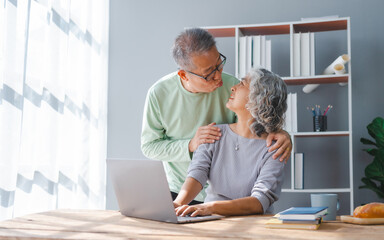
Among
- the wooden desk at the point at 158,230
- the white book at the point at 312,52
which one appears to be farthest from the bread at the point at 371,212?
the white book at the point at 312,52

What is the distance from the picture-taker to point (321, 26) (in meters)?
3.30

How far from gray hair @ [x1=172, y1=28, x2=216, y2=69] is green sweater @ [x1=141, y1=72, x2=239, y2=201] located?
0.20 meters

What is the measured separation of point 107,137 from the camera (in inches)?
151

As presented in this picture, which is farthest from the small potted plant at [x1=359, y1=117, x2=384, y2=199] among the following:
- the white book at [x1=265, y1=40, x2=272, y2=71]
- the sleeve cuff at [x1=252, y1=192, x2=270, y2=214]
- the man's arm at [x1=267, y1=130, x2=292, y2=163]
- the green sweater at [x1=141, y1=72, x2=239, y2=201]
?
the sleeve cuff at [x1=252, y1=192, x2=270, y2=214]

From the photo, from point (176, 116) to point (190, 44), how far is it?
1.27 feet

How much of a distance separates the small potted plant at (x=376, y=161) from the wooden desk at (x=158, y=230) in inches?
77.5

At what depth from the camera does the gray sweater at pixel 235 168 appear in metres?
1.77

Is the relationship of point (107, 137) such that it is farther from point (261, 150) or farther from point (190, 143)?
point (261, 150)

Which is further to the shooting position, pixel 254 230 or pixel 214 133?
pixel 214 133

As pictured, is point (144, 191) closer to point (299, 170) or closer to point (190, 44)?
point (190, 44)

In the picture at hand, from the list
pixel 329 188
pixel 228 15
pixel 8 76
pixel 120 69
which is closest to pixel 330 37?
pixel 228 15

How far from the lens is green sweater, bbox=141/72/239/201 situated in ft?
7.20

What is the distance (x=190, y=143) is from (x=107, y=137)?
1.89 metres

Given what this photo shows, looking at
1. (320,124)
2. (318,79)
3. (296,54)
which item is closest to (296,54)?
(296,54)
